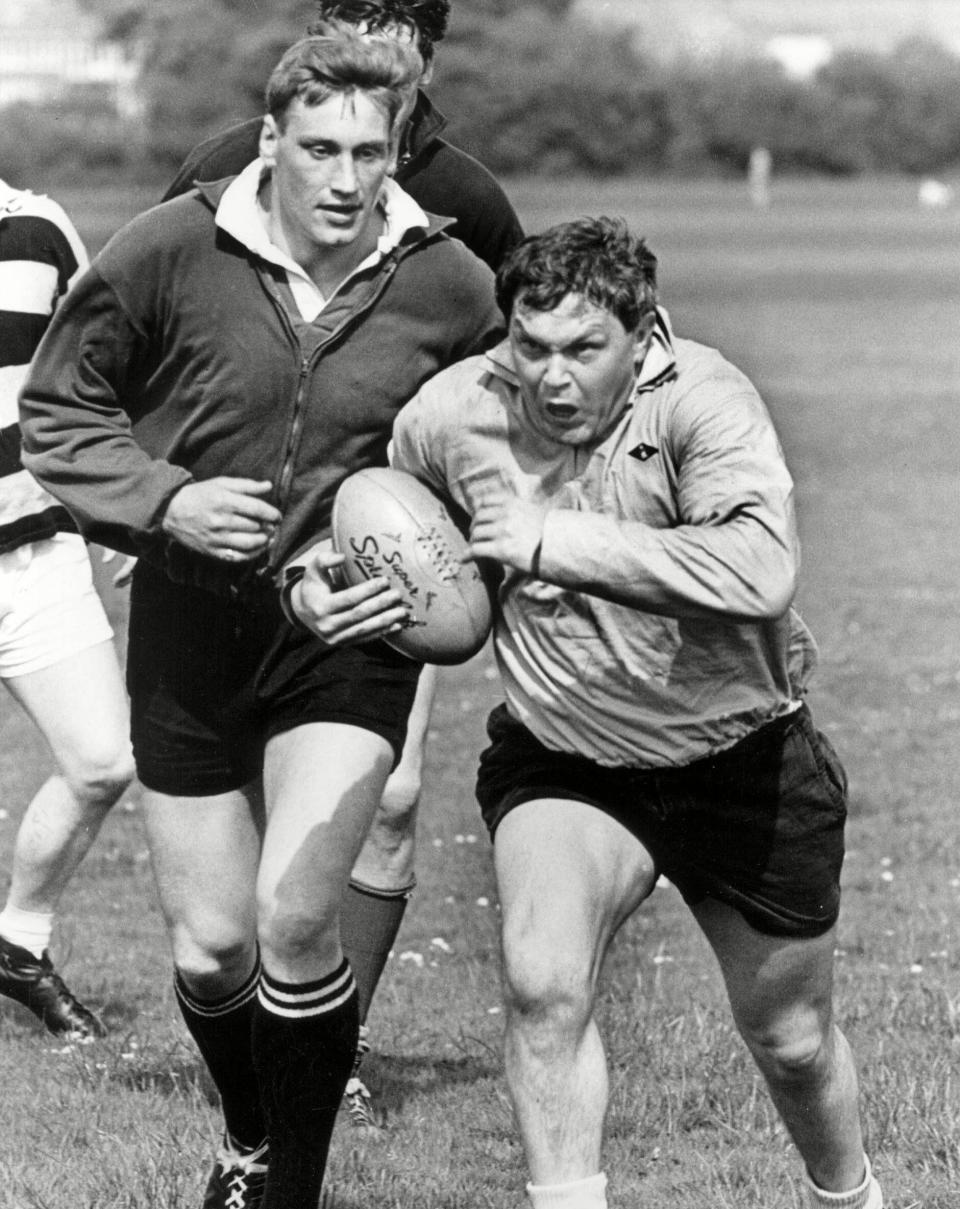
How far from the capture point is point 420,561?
428 centimetres

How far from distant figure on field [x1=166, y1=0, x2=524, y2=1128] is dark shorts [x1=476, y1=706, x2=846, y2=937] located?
1256 mm

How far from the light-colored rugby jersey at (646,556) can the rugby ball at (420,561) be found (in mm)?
72

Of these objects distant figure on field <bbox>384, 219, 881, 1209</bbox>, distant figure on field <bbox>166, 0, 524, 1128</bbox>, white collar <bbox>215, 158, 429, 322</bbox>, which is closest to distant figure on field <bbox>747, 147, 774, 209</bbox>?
distant figure on field <bbox>166, 0, 524, 1128</bbox>

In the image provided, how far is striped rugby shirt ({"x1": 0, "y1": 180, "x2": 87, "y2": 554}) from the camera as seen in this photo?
5.98m

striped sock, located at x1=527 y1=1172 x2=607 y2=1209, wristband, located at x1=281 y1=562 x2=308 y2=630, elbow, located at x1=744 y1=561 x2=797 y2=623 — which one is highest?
elbow, located at x1=744 y1=561 x2=797 y2=623

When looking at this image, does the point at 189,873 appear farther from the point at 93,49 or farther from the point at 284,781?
the point at 93,49

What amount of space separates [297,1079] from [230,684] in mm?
806

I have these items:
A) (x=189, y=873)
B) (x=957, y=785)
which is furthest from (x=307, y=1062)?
(x=957, y=785)

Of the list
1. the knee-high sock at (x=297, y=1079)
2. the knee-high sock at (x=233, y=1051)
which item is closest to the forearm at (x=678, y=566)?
the knee-high sock at (x=297, y=1079)

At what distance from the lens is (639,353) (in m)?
4.13

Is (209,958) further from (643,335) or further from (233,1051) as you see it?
(643,335)

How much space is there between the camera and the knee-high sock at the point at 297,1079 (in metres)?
4.46

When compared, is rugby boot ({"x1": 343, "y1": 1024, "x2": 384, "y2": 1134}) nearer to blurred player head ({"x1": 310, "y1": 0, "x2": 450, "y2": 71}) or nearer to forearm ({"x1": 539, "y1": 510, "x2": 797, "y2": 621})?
forearm ({"x1": 539, "y1": 510, "x2": 797, "y2": 621})

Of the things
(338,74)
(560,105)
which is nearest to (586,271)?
(338,74)
